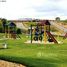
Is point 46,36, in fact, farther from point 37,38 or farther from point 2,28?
point 2,28

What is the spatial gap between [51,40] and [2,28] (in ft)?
108

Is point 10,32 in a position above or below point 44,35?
below

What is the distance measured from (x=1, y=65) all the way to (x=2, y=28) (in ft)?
171

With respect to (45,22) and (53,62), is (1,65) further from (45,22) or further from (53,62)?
(45,22)

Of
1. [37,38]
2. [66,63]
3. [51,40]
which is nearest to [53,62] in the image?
[66,63]

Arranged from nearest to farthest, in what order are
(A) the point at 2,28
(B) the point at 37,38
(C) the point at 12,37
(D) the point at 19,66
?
1. (D) the point at 19,66
2. (B) the point at 37,38
3. (C) the point at 12,37
4. (A) the point at 2,28

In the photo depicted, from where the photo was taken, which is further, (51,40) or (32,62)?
(51,40)

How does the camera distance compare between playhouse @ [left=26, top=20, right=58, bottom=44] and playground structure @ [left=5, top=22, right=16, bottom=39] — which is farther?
playground structure @ [left=5, top=22, right=16, bottom=39]

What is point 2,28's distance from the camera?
66.8 meters

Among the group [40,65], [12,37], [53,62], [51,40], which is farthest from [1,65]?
[12,37]

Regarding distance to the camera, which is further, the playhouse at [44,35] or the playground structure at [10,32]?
the playground structure at [10,32]

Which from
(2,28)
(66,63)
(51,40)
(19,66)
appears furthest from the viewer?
(2,28)

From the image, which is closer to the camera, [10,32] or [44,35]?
[44,35]

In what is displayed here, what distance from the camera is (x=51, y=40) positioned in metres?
34.8
